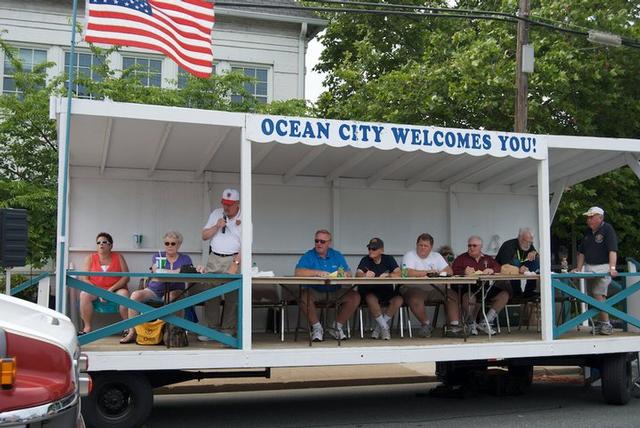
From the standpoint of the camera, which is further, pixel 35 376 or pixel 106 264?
pixel 106 264

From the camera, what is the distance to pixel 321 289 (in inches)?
313

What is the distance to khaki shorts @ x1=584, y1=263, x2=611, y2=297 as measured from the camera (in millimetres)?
8312

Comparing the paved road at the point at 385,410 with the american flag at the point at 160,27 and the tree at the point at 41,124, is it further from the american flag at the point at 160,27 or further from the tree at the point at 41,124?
the tree at the point at 41,124

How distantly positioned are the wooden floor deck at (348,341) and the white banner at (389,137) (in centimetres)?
198

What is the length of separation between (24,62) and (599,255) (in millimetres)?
12966

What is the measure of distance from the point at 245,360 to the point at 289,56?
12937 mm

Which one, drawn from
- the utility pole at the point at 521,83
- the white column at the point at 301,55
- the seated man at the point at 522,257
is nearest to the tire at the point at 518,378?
the seated man at the point at 522,257

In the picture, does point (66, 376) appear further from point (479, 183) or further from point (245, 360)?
point (479, 183)

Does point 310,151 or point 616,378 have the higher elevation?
point 310,151

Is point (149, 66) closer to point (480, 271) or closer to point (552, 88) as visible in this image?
point (552, 88)

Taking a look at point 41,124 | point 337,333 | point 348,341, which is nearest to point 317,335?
point 337,333

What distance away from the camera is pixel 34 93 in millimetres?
12984

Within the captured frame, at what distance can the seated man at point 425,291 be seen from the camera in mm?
8008

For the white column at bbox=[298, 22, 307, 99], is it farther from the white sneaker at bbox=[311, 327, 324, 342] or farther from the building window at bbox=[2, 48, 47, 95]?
the white sneaker at bbox=[311, 327, 324, 342]
